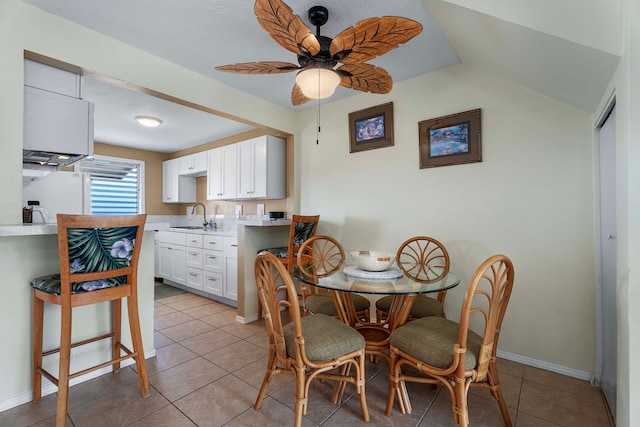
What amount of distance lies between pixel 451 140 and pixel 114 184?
5169 millimetres

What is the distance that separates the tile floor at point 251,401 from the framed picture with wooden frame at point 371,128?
2.03 metres

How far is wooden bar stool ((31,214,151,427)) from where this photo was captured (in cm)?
155

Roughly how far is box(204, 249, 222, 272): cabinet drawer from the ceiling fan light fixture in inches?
102

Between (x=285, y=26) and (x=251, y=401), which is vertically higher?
(x=285, y=26)

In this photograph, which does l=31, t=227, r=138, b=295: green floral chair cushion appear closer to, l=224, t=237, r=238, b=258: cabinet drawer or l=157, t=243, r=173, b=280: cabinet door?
l=224, t=237, r=238, b=258: cabinet drawer

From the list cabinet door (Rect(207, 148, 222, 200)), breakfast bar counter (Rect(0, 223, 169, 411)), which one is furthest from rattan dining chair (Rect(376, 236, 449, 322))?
cabinet door (Rect(207, 148, 222, 200))

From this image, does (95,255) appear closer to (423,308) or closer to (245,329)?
(245,329)

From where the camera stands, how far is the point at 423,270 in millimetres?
2150

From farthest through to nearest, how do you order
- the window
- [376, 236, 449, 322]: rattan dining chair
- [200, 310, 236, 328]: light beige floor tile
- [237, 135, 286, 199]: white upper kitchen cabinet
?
the window, [237, 135, 286, 199]: white upper kitchen cabinet, [200, 310, 236, 328]: light beige floor tile, [376, 236, 449, 322]: rattan dining chair

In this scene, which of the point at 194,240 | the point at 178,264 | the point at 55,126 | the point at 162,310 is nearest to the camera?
the point at 55,126

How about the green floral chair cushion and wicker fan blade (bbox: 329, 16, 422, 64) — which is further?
the green floral chair cushion

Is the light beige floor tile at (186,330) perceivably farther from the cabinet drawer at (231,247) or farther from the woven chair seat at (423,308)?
the woven chair seat at (423,308)

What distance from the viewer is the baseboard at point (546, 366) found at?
207cm

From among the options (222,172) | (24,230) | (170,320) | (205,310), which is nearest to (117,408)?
(24,230)
